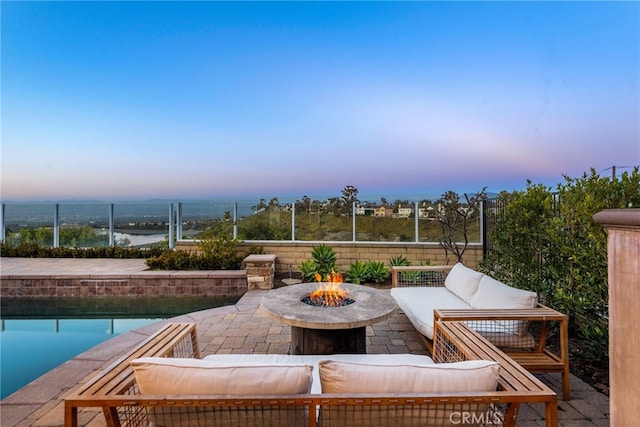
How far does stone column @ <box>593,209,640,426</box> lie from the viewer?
4.06 ft

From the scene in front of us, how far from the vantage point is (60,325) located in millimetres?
4848

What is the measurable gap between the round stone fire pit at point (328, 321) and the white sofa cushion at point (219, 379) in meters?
1.19

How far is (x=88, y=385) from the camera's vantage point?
1.38 meters

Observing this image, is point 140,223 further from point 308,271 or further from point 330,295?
point 330,295

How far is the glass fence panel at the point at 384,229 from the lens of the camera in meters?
7.17

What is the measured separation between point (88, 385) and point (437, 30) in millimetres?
7179

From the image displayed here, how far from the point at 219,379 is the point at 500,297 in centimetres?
264

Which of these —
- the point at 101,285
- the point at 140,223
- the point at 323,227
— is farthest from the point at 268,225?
the point at 140,223

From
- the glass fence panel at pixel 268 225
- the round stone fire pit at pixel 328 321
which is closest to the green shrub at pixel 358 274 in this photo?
the glass fence panel at pixel 268 225

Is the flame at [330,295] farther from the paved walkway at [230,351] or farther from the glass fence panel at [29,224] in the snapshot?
the glass fence panel at [29,224]

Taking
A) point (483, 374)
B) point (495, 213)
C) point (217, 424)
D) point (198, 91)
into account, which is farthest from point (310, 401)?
point (198, 91)

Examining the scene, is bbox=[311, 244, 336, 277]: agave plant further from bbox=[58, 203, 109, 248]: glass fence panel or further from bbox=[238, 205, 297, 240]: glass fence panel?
bbox=[58, 203, 109, 248]: glass fence panel

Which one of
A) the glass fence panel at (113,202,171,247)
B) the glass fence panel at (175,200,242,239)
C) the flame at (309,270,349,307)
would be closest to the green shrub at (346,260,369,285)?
the flame at (309,270,349,307)

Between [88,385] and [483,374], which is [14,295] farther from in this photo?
[483,374]
